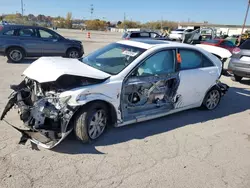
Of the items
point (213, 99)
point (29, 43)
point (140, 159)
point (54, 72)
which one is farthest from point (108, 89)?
point (29, 43)

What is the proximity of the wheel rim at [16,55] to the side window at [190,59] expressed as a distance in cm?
778

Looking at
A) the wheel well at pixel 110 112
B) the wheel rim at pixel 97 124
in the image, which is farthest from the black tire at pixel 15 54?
the wheel rim at pixel 97 124

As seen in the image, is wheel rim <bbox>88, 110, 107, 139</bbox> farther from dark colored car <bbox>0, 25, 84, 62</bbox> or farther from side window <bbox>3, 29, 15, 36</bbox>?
side window <bbox>3, 29, 15, 36</bbox>

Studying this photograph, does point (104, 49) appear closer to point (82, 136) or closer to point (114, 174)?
point (82, 136)

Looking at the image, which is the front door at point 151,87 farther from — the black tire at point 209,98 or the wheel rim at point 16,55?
the wheel rim at point 16,55

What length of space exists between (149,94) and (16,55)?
7.84m

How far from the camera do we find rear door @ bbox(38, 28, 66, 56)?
10.6 metres

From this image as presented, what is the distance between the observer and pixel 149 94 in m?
4.30

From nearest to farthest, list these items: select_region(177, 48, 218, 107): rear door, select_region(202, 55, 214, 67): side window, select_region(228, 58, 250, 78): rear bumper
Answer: select_region(177, 48, 218, 107): rear door < select_region(202, 55, 214, 67): side window < select_region(228, 58, 250, 78): rear bumper

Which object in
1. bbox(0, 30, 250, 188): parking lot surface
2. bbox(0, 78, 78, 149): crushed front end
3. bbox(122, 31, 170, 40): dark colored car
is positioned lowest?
bbox(0, 30, 250, 188): parking lot surface

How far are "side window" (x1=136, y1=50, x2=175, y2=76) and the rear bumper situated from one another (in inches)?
175

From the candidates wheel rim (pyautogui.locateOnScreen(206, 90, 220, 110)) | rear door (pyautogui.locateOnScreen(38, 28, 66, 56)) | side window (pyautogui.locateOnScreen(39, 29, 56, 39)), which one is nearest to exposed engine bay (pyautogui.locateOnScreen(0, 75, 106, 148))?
wheel rim (pyautogui.locateOnScreen(206, 90, 220, 110))

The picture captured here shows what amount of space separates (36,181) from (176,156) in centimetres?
200

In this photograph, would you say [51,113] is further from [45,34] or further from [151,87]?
[45,34]
